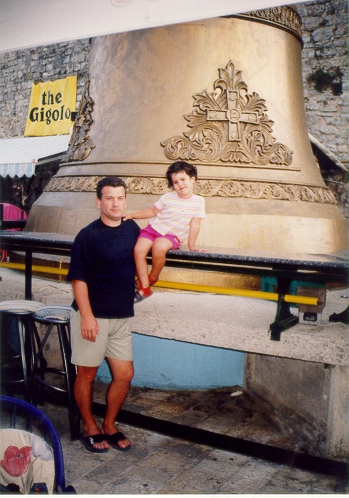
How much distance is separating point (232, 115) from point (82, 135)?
1.62 metres

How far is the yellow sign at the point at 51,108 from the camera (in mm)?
11555

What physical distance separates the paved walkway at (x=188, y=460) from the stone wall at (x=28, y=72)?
32.3 ft

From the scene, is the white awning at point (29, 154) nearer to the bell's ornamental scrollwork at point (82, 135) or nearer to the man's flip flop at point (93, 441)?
the bell's ornamental scrollwork at point (82, 135)

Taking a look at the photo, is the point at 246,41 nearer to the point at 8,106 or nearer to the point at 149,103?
the point at 149,103

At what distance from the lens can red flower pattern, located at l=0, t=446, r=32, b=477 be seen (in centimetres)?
199

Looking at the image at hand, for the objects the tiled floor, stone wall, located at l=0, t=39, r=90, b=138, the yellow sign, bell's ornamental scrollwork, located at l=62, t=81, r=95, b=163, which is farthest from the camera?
stone wall, located at l=0, t=39, r=90, b=138

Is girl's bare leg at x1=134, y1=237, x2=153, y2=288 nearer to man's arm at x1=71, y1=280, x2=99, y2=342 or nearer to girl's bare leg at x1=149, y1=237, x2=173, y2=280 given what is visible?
girl's bare leg at x1=149, y1=237, x2=173, y2=280

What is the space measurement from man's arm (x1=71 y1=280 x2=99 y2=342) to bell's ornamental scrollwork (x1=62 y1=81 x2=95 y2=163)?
2.15 meters

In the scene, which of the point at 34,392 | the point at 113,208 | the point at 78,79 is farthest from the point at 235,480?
the point at 78,79

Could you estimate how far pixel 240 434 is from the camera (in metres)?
3.34

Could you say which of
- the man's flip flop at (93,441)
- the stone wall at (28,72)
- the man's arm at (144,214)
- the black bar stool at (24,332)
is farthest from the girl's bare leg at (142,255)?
the stone wall at (28,72)

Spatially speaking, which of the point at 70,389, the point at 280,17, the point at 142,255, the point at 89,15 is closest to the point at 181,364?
the point at 70,389

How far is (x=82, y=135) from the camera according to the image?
471 cm

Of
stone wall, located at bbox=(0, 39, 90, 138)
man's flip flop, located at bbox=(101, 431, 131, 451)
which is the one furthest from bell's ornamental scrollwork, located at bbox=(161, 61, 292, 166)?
stone wall, located at bbox=(0, 39, 90, 138)
